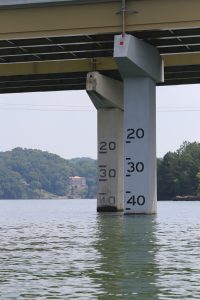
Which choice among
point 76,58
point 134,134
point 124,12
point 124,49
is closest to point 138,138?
point 134,134

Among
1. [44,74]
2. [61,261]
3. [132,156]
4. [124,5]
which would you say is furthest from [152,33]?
[61,261]

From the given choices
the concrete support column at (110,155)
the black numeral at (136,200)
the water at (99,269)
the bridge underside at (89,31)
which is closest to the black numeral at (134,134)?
the black numeral at (136,200)

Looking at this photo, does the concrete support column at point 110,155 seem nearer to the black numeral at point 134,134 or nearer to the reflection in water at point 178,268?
the black numeral at point 134,134

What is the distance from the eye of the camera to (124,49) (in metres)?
41.6

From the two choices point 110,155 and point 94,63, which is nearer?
point 94,63

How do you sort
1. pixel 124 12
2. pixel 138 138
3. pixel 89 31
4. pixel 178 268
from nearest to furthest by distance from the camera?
1. pixel 178 268
2. pixel 124 12
3. pixel 89 31
4. pixel 138 138

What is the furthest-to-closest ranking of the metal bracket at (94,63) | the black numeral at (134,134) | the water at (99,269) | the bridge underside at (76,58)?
the metal bracket at (94,63)
the bridge underside at (76,58)
the black numeral at (134,134)
the water at (99,269)

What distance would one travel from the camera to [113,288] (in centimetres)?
1216

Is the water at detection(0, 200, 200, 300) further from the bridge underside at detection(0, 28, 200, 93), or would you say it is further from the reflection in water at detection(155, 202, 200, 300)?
the bridge underside at detection(0, 28, 200, 93)

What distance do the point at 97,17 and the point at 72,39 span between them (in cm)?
375

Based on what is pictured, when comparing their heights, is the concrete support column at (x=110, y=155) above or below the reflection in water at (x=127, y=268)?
above

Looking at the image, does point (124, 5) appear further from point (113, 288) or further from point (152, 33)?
point (113, 288)

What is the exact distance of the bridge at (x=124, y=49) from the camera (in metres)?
41.3

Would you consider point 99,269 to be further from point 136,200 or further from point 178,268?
point 136,200
